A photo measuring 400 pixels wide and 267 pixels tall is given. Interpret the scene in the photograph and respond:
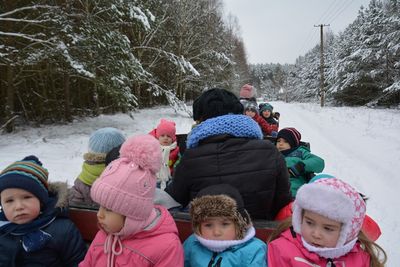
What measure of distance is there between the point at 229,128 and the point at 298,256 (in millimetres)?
977

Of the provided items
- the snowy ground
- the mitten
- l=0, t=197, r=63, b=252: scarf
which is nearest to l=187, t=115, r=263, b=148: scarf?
l=0, t=197, r=63, b=252: scarf

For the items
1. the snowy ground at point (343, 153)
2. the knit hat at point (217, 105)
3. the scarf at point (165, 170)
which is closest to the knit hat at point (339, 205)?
the knit hat at point (217, 105)

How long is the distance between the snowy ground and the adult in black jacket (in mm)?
2234

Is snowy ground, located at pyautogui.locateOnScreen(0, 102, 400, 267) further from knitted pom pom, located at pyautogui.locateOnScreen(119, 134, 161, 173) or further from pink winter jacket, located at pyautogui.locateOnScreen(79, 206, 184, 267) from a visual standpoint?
knitted pom pom, located at pyautogui.locateOnScreen(119, 134, 161, 173)

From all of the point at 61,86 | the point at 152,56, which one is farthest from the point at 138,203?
the point at 152,56

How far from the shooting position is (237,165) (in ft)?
7.47

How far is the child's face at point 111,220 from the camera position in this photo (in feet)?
6.16

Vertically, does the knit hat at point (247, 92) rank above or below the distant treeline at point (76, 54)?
below

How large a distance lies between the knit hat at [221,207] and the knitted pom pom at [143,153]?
1.25 feet

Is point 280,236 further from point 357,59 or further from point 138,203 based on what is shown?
point 357,59

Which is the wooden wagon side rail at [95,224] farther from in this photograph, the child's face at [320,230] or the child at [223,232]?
the child's face at [320,230]

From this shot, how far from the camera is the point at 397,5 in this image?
23.4 metres

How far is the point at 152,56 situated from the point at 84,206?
18.7 meters

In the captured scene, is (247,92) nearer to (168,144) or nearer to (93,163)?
(168,144)
